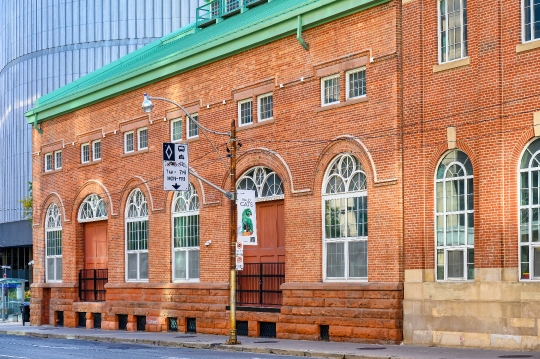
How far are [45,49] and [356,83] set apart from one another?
69164mm

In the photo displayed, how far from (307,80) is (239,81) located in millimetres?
4141

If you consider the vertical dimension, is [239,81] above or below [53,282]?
above

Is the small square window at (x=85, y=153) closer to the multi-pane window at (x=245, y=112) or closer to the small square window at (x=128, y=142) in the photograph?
the small square window at (x=128, y=142)

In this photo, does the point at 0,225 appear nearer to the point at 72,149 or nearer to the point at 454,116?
the point at 72,149

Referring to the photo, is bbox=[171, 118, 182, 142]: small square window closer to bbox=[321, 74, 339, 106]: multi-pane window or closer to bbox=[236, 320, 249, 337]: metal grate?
bbox=[236, 320, 249, 337]: metal grate

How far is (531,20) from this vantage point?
87.3ft

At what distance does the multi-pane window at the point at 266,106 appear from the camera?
36156 millimetres

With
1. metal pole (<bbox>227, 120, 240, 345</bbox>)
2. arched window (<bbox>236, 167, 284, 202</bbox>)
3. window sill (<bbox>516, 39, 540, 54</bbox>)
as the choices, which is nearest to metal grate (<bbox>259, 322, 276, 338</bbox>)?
metal pole (<bbox>227, 120, 240, 345</bbox>)

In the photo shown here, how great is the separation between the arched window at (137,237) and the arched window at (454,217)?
1747 centimetres

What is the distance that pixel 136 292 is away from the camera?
43469 millimetres

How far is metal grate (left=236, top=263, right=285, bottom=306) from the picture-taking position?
117ft

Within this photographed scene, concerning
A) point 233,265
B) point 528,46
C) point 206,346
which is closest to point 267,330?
point 206,346

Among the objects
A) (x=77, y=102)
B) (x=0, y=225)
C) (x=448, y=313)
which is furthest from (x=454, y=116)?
(x=0, y=225)

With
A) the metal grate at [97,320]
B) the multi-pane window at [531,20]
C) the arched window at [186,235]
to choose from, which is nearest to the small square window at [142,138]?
the arched window at [186,235]
